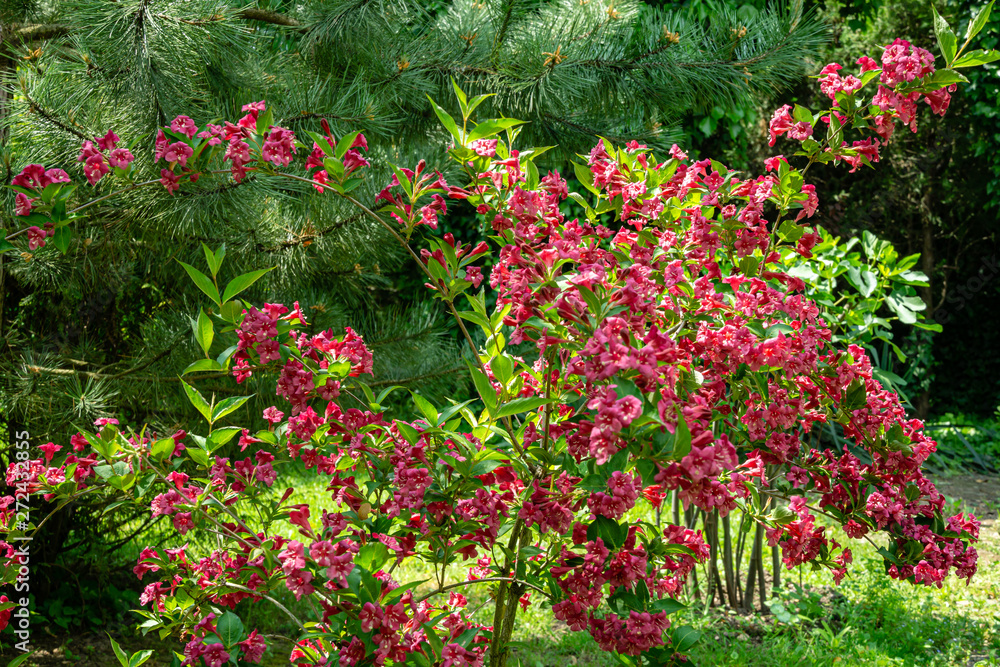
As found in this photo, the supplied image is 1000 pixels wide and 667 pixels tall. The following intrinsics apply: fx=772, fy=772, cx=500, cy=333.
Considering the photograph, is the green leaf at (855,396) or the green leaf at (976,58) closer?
the green leaf at (976,58)

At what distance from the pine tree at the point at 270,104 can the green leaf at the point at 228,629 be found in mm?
1145

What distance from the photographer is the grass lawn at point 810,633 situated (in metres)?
2.50

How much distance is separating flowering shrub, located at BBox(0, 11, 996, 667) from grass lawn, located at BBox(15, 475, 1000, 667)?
120 centimetres

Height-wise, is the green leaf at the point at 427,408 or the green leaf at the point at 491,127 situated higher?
the green leaf at the point at 491,127

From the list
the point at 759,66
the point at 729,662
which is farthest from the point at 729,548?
the point at 759,66

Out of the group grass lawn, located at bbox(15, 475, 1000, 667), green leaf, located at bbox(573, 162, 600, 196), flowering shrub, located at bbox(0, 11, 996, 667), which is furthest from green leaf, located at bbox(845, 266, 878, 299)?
green leaf, located at bbox(573, 162, 600, 196)

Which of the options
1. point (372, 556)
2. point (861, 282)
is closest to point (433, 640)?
point (372, 556)

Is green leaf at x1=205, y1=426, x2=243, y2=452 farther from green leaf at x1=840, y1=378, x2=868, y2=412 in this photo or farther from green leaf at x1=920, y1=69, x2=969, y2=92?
green leaf at x1=920, y1=69, x2=969, y2=92

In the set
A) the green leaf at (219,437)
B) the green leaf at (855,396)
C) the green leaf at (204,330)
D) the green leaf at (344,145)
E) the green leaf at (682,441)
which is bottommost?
the green leaf at (855,396)

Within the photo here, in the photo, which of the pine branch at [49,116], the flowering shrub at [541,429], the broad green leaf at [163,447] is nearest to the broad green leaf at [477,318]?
the flowering shrub at [541,429]

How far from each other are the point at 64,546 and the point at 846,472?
2747 mm

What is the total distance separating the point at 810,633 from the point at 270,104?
2.48 metres

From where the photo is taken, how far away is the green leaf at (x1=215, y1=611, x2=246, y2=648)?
124 centimetres

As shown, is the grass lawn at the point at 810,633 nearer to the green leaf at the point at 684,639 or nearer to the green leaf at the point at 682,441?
the green leaf at the point at 684,639
